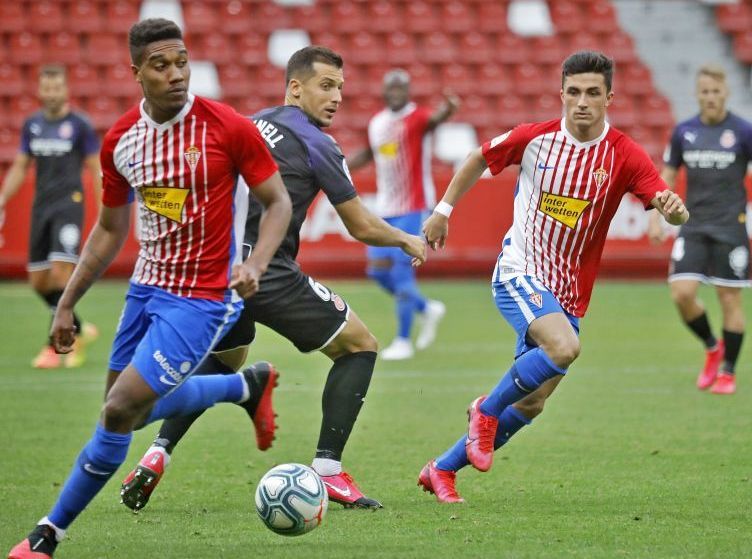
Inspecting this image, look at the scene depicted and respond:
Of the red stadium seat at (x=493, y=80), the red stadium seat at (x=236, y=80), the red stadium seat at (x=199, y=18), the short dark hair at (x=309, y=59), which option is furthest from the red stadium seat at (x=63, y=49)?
the short dark hair at (x=309, y=59)

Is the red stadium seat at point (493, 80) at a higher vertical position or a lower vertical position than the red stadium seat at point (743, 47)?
lower

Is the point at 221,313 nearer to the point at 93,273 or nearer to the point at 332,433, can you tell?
the point at 93,273

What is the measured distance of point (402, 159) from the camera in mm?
12555

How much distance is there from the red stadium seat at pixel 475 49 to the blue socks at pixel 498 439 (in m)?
15.7

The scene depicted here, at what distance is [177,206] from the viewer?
5031 mm

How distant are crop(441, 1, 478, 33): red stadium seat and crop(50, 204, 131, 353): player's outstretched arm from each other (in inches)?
660

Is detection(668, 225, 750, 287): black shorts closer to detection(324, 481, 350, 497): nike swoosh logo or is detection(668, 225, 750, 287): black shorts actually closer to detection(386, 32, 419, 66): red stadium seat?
detection(324, 481, 350, 497): nike swoosh logo

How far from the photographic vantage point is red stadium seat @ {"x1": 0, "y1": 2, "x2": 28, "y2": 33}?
67.8 ft

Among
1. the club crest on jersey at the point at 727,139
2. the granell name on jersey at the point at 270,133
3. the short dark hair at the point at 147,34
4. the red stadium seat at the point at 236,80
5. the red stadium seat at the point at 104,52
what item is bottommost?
the red stadium seat at the point at 236,80

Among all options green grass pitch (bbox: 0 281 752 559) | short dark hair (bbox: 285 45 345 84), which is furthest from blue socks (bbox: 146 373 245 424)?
short dark hair (bbox: 285 45 345 84)

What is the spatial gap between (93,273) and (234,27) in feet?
54.4

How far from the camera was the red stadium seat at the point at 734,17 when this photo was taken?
71.1 feet

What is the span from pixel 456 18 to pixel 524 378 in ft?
53.5

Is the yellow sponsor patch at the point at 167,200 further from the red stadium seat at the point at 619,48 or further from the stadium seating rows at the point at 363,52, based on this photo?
the red stadium seat at the point at 619,48
